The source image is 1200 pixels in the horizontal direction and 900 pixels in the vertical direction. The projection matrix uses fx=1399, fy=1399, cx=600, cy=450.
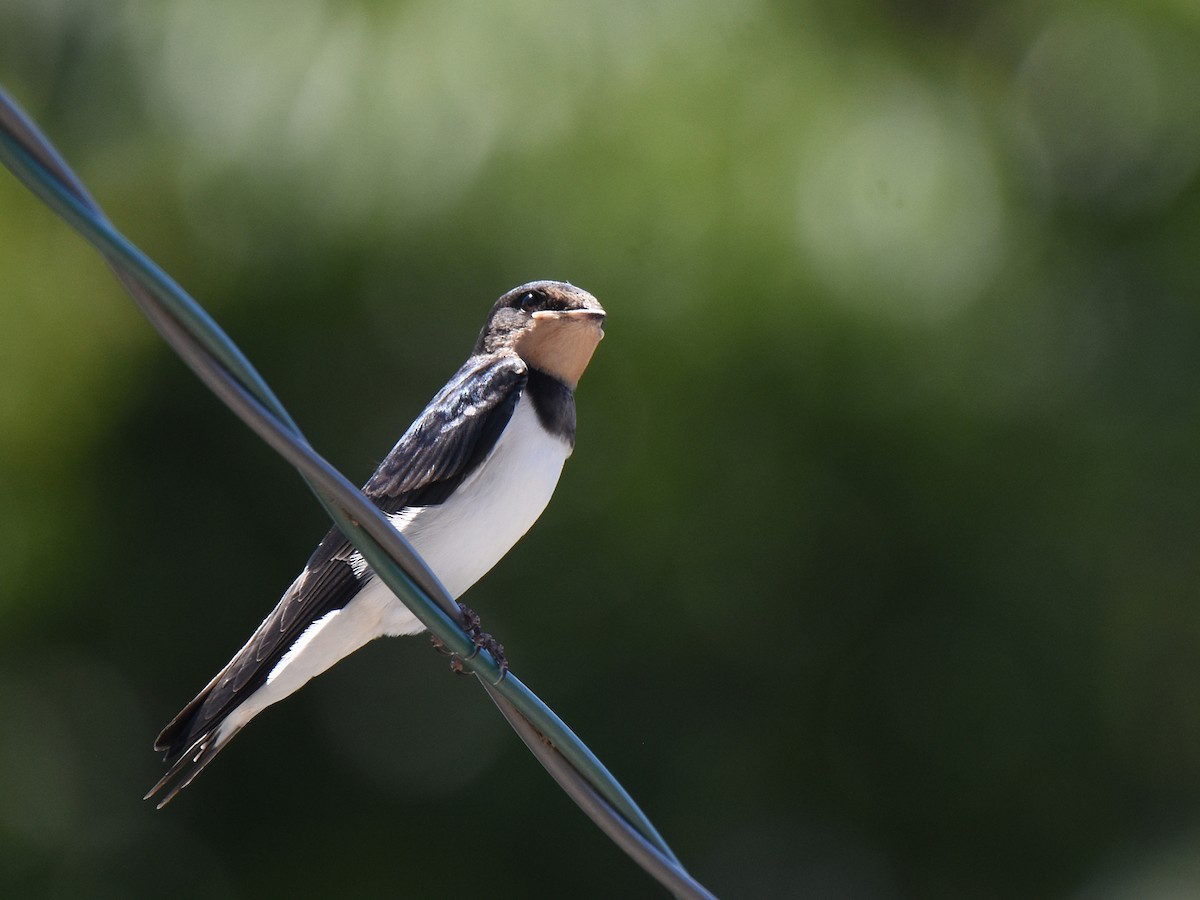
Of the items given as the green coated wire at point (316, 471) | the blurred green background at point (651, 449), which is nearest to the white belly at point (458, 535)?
the green coated wire at point (316, 471)

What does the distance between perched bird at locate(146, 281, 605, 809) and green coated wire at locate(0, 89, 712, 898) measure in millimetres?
1020

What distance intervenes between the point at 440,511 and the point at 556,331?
542mm

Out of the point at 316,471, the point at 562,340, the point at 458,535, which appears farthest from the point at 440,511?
the point at 316,471

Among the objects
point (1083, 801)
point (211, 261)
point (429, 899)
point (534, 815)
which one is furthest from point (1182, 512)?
point (211, 261)

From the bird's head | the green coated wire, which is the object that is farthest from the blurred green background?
the green coated wire

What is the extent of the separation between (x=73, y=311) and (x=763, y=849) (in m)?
3.47

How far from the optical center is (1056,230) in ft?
18.8

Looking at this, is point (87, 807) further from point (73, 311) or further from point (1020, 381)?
point (1020, 381)

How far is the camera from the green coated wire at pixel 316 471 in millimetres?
1400

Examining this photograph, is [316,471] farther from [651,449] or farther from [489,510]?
[651,449]

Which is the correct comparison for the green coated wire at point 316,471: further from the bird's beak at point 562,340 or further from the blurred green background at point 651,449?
the blurred green background at point 651,449

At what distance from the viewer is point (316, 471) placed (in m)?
1.64

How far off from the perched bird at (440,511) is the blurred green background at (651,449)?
1864 mm

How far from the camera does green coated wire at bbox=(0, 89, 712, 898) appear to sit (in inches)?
55.1
